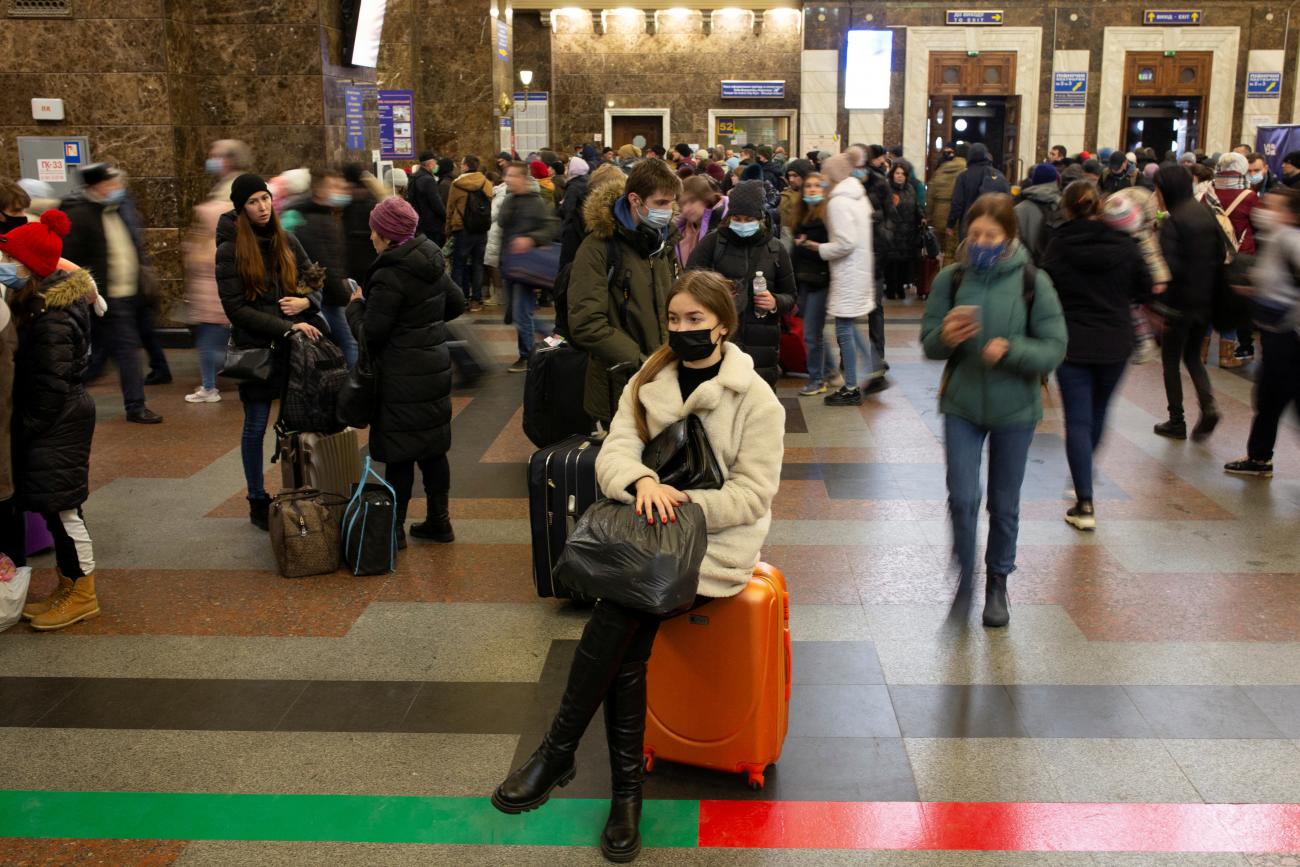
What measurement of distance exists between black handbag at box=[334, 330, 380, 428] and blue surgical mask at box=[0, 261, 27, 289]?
1378 millimetres

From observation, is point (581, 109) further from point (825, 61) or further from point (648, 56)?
point (825, 61)

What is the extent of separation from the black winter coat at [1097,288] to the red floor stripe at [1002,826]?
2764 millimetres

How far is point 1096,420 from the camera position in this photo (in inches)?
245

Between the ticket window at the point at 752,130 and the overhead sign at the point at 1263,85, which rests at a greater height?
the overhead sign at the point at 1263,85

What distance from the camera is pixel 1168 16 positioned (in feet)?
82.2

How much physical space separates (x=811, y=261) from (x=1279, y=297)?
3.53m

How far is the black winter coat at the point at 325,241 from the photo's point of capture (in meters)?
8.21

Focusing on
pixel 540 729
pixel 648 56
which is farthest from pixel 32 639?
pixel 648 56

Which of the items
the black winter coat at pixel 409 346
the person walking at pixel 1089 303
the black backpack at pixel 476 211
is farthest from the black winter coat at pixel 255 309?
the black backpack at pixel 476 211

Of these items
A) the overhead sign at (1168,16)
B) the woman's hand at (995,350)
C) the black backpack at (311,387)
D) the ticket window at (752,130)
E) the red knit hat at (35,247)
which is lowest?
the black backpack at (311,387)

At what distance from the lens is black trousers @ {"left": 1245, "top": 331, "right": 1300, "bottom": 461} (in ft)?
20.8

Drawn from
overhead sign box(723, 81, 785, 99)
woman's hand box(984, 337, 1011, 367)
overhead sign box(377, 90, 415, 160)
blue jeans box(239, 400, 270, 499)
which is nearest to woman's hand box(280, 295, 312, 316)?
blue jeans box(239, 400, 270, 499)

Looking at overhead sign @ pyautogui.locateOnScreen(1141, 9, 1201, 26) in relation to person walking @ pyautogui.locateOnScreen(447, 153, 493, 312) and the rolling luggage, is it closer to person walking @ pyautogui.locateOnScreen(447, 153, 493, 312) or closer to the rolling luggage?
person walking @ pyautogui.locateOnScreen(447, 153, 493, 312)

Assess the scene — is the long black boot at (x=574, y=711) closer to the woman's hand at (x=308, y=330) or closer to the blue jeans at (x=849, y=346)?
the woman's hand at (x=308, y=330)
